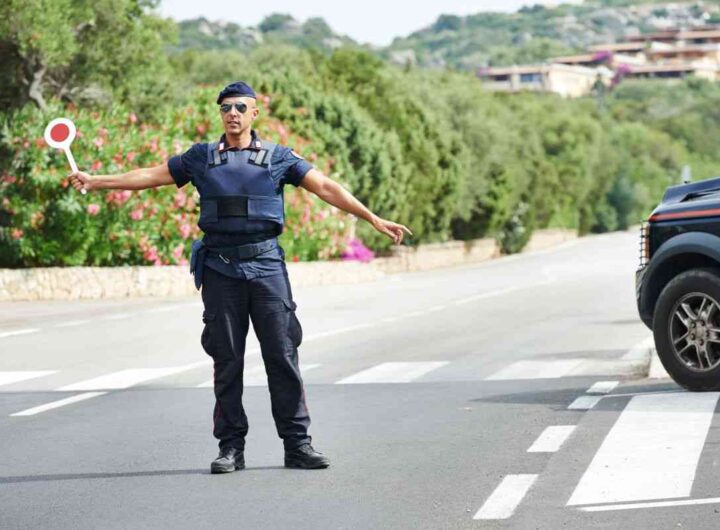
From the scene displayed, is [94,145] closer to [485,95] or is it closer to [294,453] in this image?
[294,453]

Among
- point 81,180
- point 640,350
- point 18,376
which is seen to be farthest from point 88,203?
point 81,180

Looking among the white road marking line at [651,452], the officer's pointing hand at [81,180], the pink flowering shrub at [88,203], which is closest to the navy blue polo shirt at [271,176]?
the officer's pointing hand at [81,180]

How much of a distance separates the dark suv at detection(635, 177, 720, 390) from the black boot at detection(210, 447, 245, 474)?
421 centimetres

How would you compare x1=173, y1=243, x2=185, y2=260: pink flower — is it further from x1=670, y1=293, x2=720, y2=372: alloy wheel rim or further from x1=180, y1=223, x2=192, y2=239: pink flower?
x1=670, y1=293, x2=720, y2=372: alloy wheel rim

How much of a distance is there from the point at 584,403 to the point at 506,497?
4296 millimetres

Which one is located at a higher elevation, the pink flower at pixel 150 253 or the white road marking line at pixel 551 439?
the white road marking line at pixel 551 439

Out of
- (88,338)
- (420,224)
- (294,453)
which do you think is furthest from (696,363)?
(420,224)

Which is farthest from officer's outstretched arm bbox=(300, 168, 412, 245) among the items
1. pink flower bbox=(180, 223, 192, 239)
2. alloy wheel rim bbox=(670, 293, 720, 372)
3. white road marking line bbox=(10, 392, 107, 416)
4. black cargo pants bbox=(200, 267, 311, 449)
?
pink flower bbox=(180, 223, 192, 239)

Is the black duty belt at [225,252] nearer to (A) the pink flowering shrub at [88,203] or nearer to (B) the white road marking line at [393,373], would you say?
(B) the white road marking line at [393,373]

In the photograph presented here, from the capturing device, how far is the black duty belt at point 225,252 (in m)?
9.31

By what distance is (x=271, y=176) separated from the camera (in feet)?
30.7

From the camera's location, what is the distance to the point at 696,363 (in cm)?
1266

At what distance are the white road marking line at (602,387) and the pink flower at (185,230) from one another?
22.7 metres

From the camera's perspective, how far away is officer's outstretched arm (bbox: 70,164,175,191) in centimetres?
955
